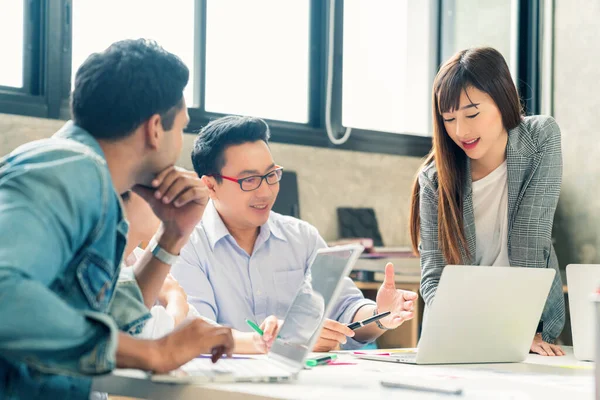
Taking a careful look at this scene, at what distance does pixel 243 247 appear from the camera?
7.13 ft

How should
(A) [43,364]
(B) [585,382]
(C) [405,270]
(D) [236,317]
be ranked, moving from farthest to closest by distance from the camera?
(C) [405,270] → (D) [236,317] → (B) [585,382] → (A) [43,364]

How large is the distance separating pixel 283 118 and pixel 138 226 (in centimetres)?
192

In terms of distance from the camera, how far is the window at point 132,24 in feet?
9.46

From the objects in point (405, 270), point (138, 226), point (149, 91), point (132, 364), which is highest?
point (149, 91)

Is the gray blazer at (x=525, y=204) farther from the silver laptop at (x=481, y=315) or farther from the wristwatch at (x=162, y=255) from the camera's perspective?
the wristwatch at (x=162, y=255)

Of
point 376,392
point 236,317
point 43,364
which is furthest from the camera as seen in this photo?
point 236,317

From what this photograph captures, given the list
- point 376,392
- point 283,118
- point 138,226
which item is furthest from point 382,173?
point 376,392

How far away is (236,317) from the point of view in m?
2.05

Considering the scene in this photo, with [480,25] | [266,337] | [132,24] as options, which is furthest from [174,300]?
[480,25]

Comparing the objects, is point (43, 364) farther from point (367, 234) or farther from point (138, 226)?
point (367, 234)

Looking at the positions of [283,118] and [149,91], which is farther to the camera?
[283,118]

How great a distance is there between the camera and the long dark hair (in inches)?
80.7

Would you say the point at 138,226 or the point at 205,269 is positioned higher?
the point at 138,226

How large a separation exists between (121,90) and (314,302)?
19.1 inches
